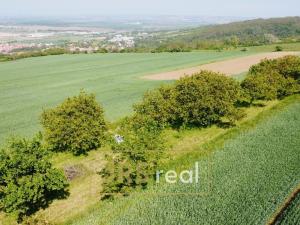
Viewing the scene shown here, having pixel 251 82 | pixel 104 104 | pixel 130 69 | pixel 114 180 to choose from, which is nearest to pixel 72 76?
pixel 130 69

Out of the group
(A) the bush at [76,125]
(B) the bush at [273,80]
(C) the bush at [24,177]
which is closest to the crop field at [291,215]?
(C) the bush at [24,177]

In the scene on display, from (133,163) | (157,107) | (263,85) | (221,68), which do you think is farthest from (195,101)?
(221,68)

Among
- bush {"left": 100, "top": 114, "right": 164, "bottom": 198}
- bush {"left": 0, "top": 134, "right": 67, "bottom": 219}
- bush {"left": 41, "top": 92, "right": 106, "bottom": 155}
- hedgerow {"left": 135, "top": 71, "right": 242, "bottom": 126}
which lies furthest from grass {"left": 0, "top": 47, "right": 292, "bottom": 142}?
bush {"left": 100, "top": 114, "right": 164, "bottom": 198}

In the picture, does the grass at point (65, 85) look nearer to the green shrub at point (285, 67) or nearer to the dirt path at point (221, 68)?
the dirt path at point (221, 68)

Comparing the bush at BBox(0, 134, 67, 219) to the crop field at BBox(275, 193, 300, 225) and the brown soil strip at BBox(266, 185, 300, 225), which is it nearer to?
the brown soil strip at BBox(266, 185, 300, 225)

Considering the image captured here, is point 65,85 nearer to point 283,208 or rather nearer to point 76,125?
point 76,125

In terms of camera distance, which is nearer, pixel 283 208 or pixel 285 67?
pixel 283 208
